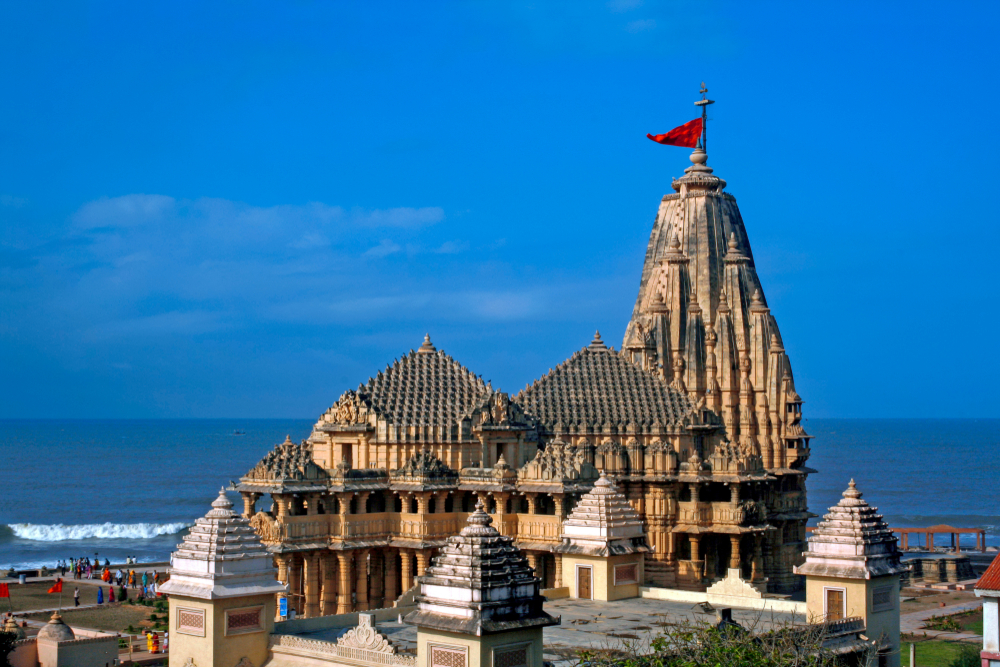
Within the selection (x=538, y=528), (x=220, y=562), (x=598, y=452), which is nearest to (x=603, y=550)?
(x=220, y=562)

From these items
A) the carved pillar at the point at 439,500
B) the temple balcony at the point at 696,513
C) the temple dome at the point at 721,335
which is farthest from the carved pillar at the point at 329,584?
the temple dome at the point at 721,335

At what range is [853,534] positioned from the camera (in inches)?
1399

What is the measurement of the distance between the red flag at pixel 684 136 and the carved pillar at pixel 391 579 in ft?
111

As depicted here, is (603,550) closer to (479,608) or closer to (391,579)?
(479,608)

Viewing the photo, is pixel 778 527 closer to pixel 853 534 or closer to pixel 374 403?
pixel 374 403

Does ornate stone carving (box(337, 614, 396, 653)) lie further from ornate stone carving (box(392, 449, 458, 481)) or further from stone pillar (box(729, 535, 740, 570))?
stone pillar (box(729, 535, 740, 570))

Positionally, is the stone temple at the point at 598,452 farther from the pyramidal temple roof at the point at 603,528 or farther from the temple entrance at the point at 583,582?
the temple entrance at the point at 583,582

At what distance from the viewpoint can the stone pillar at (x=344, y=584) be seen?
51938 mm

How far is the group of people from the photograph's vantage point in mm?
71000

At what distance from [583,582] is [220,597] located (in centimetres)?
1102

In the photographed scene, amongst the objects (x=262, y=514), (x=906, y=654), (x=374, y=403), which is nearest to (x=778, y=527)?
(x=906, y=654)

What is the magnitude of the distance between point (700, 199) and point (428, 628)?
5161 centimetres

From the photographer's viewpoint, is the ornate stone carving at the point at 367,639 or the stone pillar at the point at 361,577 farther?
the stone pillar at the point at 361,577

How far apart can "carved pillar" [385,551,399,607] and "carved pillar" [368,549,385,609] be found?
0.34 meters
